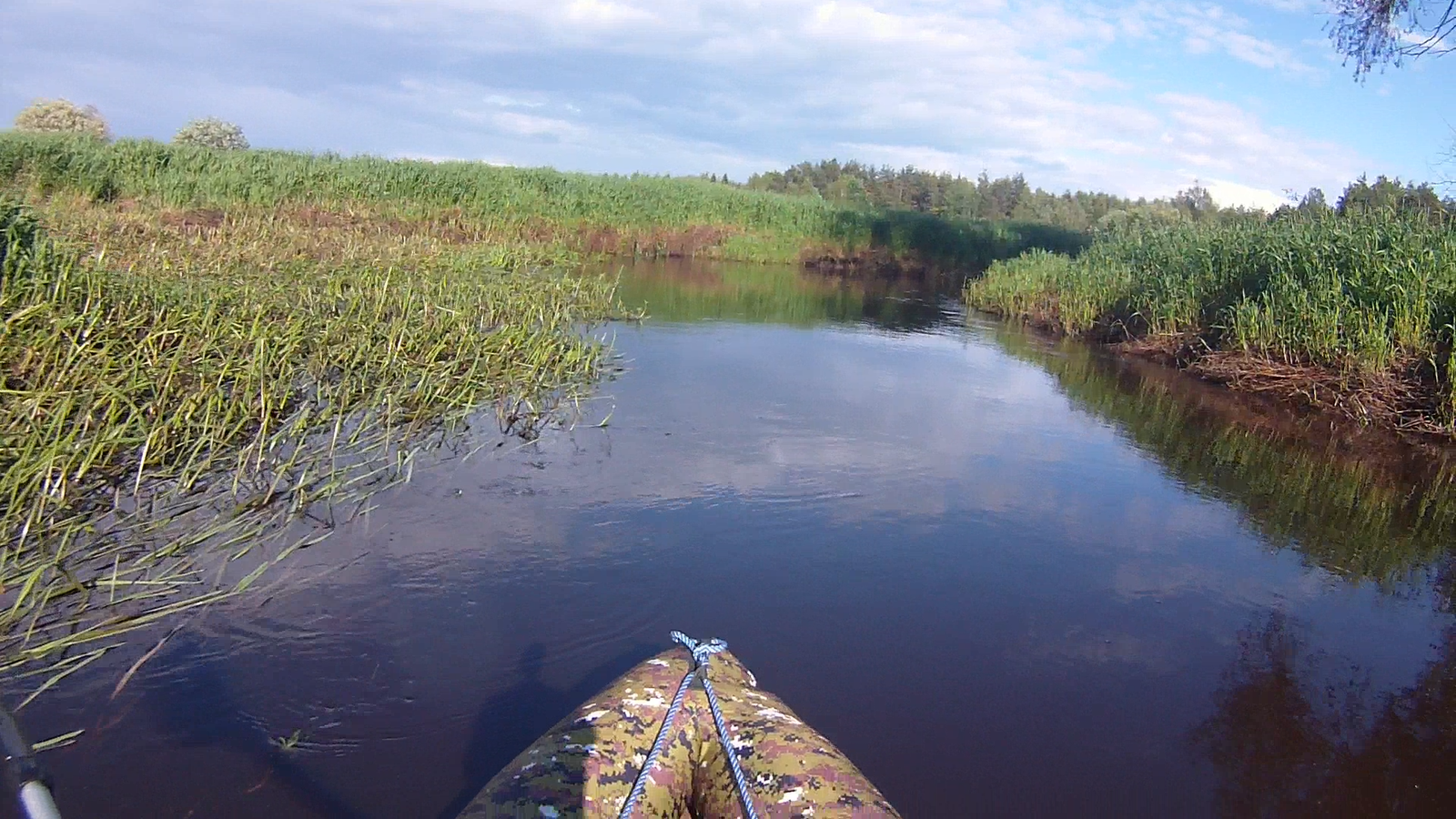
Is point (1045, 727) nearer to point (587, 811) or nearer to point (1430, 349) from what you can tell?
point (587, 811)

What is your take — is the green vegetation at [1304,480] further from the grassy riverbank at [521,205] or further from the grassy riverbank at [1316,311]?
the grassy riverbank at [521,205]

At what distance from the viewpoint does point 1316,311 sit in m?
9.27

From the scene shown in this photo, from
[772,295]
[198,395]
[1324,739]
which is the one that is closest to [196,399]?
[198,395]

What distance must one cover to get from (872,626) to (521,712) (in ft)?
5.28

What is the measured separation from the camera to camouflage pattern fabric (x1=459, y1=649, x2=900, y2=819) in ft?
6.52

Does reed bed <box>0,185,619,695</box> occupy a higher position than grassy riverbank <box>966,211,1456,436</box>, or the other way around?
grassy riverbank <box>966,211,1456,436</box>

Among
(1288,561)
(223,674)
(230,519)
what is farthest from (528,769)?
(1288,561)

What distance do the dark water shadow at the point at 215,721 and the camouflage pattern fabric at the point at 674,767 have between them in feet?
3.52

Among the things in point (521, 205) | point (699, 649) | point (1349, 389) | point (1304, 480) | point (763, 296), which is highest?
point (521, 205)

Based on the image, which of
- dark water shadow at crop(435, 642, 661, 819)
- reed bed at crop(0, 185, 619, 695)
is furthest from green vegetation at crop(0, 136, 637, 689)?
dark water shadow at crop(435, 642, 661, 819)

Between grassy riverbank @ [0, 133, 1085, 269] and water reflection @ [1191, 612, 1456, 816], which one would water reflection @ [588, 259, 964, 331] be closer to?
grassy riverbank @ [0, 133, 1085, 269]

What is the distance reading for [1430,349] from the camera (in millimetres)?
8539

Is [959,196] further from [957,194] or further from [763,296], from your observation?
[763,296]

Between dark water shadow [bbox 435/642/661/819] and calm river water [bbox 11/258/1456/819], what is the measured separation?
0.04ft
